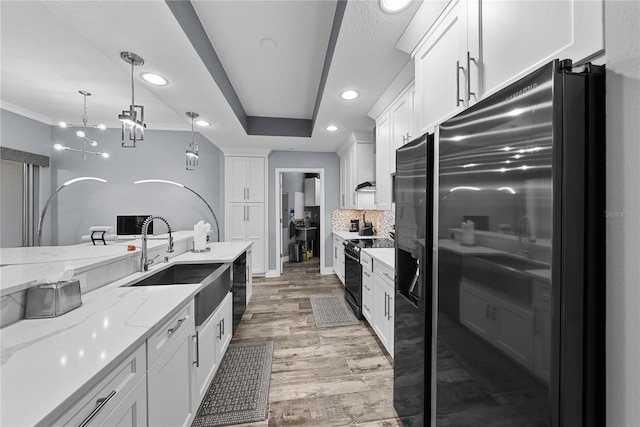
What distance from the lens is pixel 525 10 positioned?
0.86m

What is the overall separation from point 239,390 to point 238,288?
42.4 inches

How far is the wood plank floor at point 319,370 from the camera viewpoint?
166cm

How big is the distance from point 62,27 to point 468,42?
9.95ft

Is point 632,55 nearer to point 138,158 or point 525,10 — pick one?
point 525,10

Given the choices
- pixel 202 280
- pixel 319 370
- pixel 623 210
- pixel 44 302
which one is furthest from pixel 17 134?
pixel 623 210

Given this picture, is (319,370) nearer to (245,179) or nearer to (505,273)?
(505,273)

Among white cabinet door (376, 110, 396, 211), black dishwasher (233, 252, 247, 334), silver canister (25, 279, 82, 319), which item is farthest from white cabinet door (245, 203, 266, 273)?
silver canister (25, 279, 82, 319)

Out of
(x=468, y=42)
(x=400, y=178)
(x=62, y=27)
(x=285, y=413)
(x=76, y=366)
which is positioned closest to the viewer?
(x=76, y=366)

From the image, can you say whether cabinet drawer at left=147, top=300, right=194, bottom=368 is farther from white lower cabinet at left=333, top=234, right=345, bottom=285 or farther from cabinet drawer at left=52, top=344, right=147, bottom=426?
white lower cabinet at left=333, top=234, right=345, bottom=285

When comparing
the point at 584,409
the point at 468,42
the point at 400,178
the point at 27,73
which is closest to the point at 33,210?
the point at 27,73

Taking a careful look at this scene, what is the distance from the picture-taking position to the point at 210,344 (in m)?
1.82

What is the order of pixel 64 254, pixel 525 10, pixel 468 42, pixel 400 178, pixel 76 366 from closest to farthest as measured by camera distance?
pixel 76 366 → pixel 525 10 → pixel 468 42 → pixel 400 178 → pixel 64 254

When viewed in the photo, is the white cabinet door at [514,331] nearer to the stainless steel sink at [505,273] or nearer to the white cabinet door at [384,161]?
the stainless steel sink at [505,273]

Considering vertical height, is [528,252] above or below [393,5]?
below
